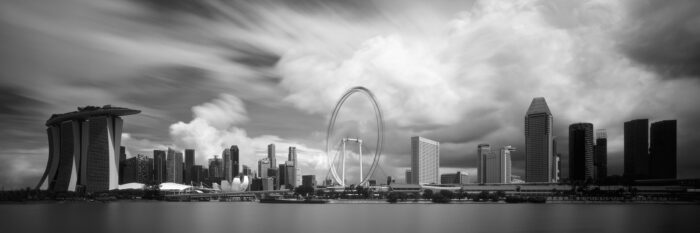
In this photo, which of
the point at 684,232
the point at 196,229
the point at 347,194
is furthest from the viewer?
the point at 347,194

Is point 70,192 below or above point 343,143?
below

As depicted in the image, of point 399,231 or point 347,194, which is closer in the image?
point 399,231

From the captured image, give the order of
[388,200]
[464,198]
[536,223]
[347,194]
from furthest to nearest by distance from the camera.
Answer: [347,194], [464,198], [388,200], [536,223]

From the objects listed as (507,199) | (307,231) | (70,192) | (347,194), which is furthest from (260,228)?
(70,192)

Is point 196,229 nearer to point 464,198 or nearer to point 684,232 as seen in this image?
point 684,232

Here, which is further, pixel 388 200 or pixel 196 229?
pixel 388 200

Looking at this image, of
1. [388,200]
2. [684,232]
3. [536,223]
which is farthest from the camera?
[388,200]

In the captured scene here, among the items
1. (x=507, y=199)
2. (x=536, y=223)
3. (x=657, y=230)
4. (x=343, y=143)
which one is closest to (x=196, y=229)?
(x=536, y=223)

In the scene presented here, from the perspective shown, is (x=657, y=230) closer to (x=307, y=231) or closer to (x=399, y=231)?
(x=399, y=231)

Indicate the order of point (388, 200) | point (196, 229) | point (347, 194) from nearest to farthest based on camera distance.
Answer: point (196, 229) < point (388, 200) < point (347, 194)
